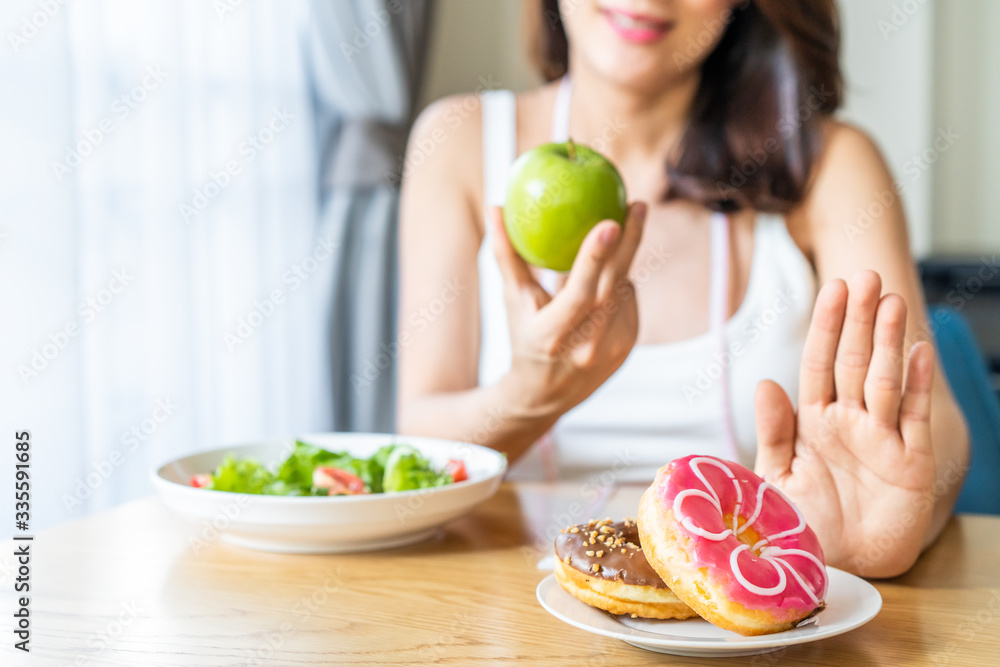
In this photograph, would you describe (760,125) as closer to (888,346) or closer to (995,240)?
(888,346)

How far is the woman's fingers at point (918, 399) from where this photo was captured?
2.37 ft

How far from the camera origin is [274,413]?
2273 mm

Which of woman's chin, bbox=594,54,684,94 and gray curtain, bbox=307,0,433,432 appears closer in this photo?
woman's chin, bbox=594,54,684,94

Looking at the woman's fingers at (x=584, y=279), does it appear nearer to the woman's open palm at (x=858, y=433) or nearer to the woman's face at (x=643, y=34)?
the woman's open palm at (x=858, y=433)

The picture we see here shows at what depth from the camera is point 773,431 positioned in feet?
2.56

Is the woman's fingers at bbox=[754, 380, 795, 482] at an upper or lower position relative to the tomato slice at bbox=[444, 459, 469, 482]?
upper

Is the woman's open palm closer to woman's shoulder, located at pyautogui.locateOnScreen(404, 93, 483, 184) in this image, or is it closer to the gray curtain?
woman's shoulder, located at pyautogui.locateOnScreen(404, 93, 483, 184)

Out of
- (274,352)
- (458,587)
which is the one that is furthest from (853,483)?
(274,352)

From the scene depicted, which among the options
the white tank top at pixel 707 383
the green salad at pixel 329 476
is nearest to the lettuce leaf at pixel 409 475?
the green salad at pixel 329 476

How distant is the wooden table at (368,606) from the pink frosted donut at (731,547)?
0.07 meters

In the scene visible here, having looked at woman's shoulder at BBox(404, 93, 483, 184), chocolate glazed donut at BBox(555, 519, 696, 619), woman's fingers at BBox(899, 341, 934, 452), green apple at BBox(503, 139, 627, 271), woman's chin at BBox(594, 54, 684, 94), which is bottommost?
chocolate glazed donut at BBox(555, 519, 696, 619)

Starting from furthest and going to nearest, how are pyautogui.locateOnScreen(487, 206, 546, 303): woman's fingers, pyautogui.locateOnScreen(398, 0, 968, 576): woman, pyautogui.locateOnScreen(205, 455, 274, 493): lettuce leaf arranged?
pyautogui.locateOnScreen(398, 0, 968, 576): woman < pyautogui.locateOnScreen(487, 206, 546, 303): woman's fingers < pyautogui.locateOnScreen(205, 455, 274, 493): lettuce leaf

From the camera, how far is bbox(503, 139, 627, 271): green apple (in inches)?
40.0

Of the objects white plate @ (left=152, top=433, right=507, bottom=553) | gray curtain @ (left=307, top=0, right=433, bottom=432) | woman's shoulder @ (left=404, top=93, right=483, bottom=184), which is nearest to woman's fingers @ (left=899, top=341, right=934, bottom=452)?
white plate @ (left=152, top=433, right=507, bottom=553)
